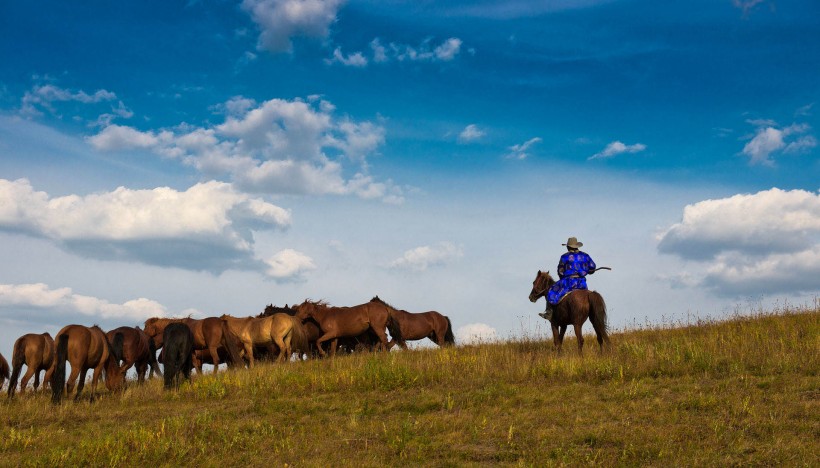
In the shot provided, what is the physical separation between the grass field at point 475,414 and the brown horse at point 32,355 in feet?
5.43

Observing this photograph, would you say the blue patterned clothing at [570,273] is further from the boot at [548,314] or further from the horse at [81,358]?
the horse at [81,358]

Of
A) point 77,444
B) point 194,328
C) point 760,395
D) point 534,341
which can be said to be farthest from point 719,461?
Result: point 194,328

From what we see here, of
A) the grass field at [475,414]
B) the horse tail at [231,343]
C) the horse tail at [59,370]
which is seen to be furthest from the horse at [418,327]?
the horse tail at [59,370]

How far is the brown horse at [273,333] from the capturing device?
62.0 feet

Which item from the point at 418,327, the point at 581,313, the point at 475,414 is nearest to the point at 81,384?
the point at 475,414

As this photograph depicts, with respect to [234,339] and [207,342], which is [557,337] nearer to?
[234,339]

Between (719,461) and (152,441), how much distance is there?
7707mm

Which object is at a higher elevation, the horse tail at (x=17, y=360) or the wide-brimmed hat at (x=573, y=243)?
the wide-brimmed hat at (x=573, y=243)

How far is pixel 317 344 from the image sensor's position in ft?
66.6

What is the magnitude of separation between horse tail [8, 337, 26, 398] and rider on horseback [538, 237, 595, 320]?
40.7 ft

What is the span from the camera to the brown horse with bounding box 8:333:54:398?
15531mm

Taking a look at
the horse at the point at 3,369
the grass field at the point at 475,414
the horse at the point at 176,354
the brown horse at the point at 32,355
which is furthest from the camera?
the horse at the point at 3,369

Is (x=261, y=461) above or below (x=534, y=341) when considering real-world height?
below

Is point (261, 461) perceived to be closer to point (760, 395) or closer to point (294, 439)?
point (294, 439)
